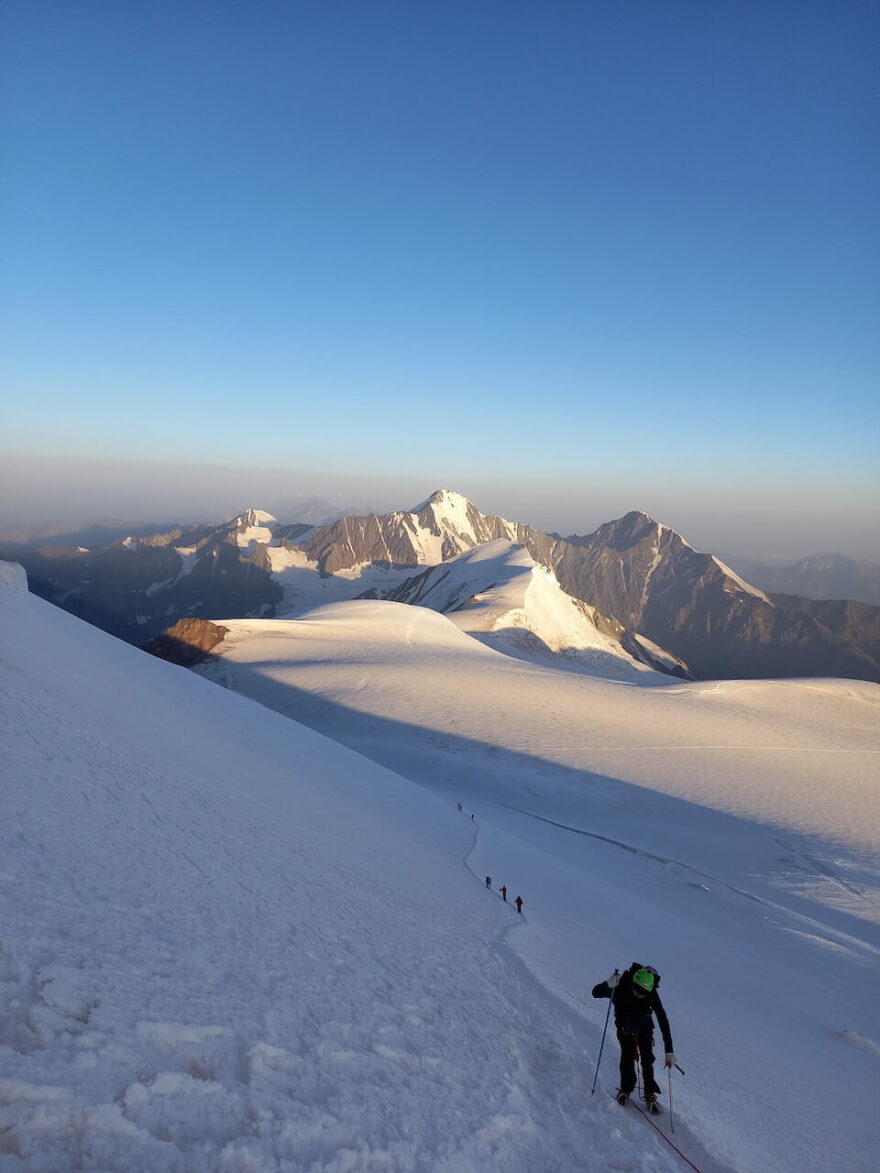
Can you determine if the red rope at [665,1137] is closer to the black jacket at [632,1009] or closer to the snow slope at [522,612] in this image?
the black jacket at [632,1009]

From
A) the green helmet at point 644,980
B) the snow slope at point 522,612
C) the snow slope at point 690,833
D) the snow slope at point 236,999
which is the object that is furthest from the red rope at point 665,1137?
the snow slope at point 522,612

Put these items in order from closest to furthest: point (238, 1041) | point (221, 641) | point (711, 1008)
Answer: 1. point (238, 1041)
2. point (711, 1008)
3. point (221, 641)

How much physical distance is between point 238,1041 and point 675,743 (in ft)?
104

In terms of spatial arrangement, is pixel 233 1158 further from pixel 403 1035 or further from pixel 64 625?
pixel 64 625

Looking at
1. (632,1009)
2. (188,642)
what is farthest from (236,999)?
(188,642)

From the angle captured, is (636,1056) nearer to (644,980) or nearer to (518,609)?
(644,980)

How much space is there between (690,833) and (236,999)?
21.3 metres

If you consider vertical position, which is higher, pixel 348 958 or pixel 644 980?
pixel 644 980

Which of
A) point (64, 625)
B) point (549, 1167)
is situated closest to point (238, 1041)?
point (549, 1167)

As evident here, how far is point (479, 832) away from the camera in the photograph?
680 inches

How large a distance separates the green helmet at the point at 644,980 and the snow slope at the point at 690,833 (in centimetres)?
116

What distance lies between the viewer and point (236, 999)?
15.2ft

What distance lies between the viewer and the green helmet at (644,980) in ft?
17.6

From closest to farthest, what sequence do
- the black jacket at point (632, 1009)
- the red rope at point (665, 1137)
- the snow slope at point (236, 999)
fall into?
the snow slope at point (236, 999) < the red rope at point (665, 1137) < the black jacket at point (632, 1009)
